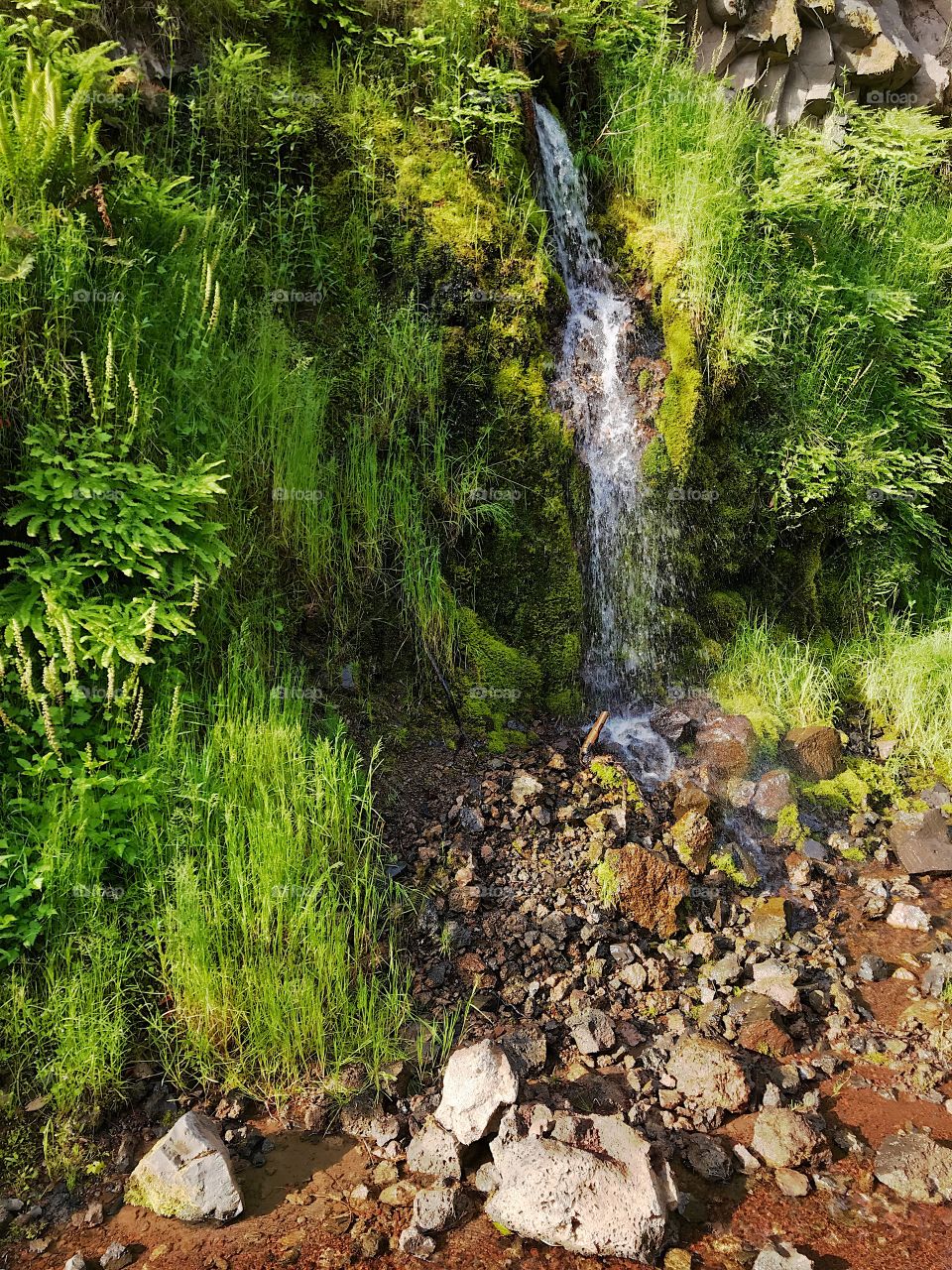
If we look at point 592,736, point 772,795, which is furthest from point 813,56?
point 592,736

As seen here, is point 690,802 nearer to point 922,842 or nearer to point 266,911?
point 922,842

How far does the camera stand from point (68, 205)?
4.16 m

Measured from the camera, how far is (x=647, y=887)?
4438mm

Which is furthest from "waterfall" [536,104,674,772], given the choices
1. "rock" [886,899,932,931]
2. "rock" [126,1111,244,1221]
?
"rock" [126,1111,244,1221]

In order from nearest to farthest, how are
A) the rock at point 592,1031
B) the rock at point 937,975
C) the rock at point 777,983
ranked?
the rock at point 592,1031
the rock at point 777,983
the rock at point 937,975

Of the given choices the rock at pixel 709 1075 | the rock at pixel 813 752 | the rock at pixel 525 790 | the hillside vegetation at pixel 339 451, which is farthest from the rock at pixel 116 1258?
the rock at pixel 813 752

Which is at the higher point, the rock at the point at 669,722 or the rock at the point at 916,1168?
the rock at the point at 669,722

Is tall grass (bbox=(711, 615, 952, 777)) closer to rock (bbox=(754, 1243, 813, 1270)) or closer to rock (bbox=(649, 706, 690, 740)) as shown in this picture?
rock (bbox=(649, 706, 690, 740))

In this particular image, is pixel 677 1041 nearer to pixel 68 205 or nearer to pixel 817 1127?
pixel 817 1127

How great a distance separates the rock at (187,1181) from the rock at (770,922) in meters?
2.82

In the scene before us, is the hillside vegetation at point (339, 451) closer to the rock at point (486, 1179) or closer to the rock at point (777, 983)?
the rock at point (486, 1179)

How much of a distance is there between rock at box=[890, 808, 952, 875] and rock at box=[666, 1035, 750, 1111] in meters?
2.37

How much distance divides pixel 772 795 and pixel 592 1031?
2432 mm

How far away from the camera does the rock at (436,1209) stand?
2973 millimetres
